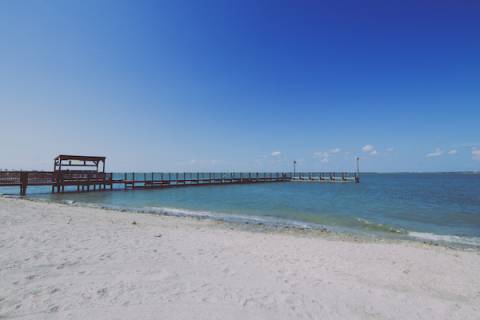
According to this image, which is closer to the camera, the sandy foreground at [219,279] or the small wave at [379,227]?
the sandy foreground at [219,279]

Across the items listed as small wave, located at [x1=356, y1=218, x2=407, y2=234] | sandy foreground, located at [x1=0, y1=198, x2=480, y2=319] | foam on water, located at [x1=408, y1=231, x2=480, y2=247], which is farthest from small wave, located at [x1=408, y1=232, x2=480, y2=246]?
sandy foreground, located at [x1=0, y1=198, x2=480, y2=319]

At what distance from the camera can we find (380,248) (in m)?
7.77

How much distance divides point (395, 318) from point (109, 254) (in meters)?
5.62

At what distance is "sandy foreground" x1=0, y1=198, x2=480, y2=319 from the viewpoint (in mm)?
3391

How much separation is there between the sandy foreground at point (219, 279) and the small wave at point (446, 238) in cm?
257

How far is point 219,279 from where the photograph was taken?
14.8ft

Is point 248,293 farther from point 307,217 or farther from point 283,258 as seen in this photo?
point 307,217

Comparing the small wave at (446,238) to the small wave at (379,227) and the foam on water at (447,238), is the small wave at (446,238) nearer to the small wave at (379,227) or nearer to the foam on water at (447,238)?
the foam on water at (447,238)

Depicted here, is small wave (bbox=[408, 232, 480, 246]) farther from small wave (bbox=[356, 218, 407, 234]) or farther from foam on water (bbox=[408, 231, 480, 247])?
small wave (bbox=[356, 218, 407, 234])

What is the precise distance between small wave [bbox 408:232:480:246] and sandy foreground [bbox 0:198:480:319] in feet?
8.42

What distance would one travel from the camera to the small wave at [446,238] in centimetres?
964

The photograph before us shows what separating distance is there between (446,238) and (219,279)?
421 inches

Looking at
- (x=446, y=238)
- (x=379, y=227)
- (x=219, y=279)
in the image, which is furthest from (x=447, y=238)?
(x=219, y=279)

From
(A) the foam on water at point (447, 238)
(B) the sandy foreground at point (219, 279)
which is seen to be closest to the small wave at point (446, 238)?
(A) the foam on water at point (447, 238)
